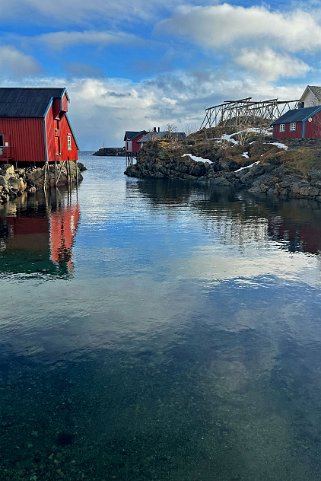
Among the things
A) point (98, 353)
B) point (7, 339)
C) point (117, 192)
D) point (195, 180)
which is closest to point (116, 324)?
point (98, 353)

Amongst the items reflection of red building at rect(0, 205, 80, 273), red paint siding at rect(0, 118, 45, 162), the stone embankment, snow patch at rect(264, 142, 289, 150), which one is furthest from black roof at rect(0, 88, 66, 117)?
snow patch at rect(264, 142, 289, 150)

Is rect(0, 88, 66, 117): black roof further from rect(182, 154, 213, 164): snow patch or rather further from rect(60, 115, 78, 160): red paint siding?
rect(182, 154, 213, 164): snow patch

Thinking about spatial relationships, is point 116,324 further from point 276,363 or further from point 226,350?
point 276,363

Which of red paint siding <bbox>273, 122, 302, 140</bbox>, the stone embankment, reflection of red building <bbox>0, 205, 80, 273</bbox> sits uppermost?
red paint siding <bbox>273, 122, 302, 140</bbox>

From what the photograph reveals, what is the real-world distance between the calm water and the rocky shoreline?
2828 cm

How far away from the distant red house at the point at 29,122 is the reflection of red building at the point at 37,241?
1448 centimetres

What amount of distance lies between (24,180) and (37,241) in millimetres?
29034

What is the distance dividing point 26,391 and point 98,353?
234cm

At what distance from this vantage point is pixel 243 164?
66.3m

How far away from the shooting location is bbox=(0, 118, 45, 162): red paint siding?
148ft

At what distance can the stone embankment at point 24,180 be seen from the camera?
43453 millimetres

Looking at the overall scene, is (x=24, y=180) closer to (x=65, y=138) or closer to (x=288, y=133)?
(x=65, y=138)

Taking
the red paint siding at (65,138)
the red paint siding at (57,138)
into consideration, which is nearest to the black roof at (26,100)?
the red paint siding at (57,138)

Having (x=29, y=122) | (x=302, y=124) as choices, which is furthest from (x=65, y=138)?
(x=302, y=124)
